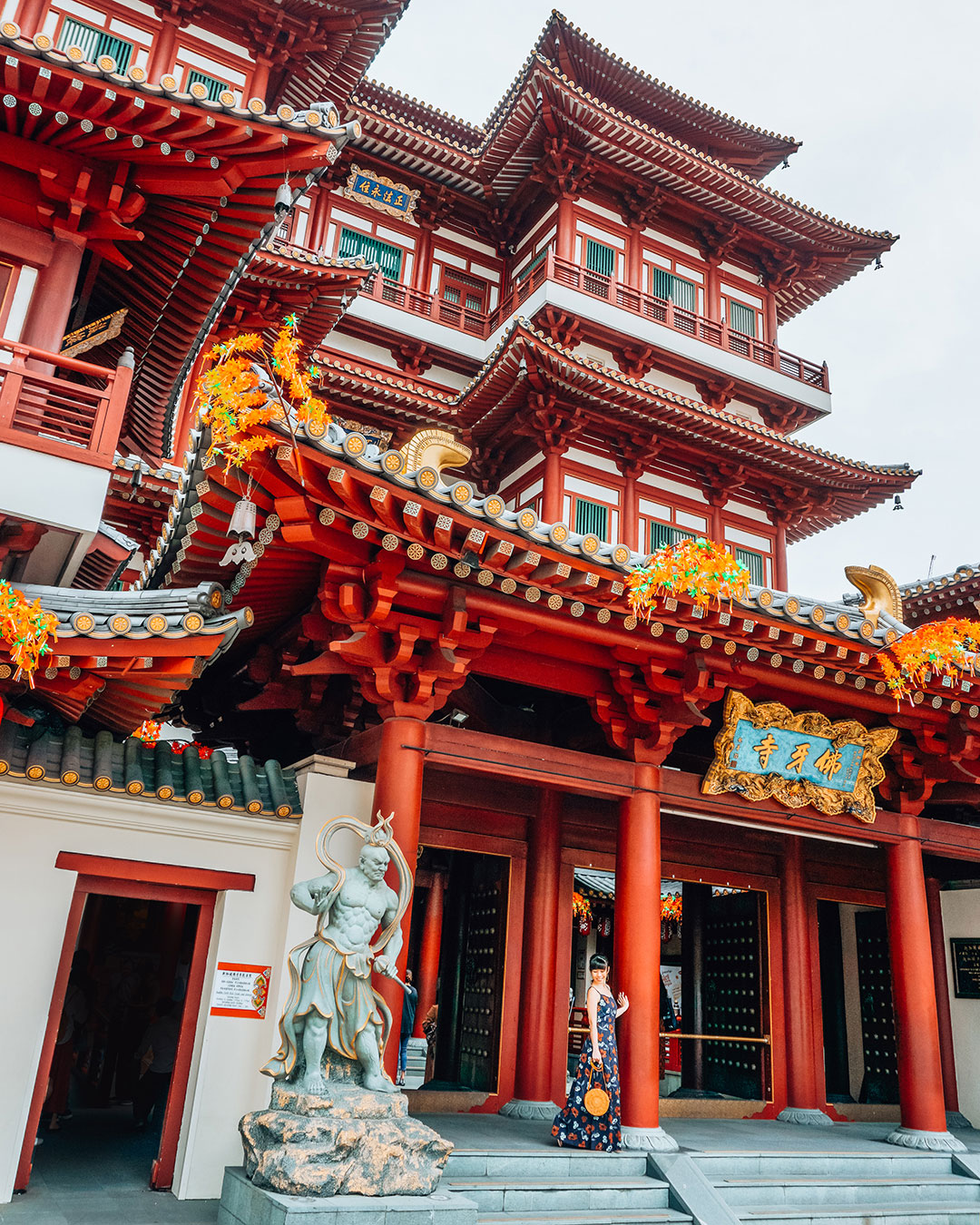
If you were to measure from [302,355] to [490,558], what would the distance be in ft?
31.6

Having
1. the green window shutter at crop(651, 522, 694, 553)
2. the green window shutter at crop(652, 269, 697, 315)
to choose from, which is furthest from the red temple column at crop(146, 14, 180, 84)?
the green window shutter at crop(651, 522, 694, 553)

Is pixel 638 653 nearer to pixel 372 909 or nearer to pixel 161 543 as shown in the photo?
pixel 372 909

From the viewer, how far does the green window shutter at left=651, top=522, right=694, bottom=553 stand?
16188 mm

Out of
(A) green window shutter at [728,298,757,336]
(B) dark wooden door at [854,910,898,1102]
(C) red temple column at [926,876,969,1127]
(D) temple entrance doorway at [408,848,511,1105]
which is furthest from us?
(A) green window shutter at [728,298,757,336]

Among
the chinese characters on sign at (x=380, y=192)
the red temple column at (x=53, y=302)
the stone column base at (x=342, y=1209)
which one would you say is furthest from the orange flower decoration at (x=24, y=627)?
the chinese characters on sign at (x=380, y=192)

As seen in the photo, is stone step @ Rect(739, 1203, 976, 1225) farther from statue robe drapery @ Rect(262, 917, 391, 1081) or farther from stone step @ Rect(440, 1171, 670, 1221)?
statue robe drapery @ Rect(262, 917, 391, 1081)

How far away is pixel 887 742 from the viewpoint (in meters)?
9.37

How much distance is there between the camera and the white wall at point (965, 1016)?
11391 millimetres

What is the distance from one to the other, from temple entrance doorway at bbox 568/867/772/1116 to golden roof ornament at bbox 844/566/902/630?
3.99m

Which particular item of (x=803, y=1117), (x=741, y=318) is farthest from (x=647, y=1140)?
(x=741, y=318)

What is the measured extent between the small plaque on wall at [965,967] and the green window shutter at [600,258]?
12258mm

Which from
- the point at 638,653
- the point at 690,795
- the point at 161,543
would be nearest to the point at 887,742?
the point at 690,795

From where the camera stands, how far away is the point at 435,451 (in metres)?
6.97

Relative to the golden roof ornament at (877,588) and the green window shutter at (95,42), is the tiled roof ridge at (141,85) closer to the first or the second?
the golden roof ornament at (877,588)
